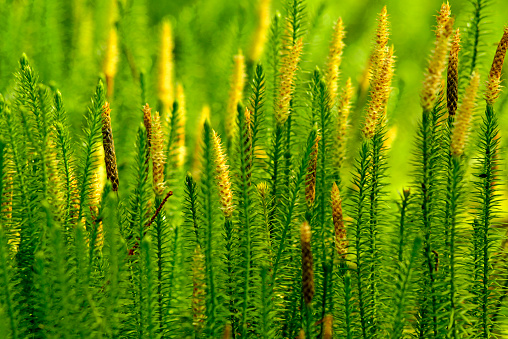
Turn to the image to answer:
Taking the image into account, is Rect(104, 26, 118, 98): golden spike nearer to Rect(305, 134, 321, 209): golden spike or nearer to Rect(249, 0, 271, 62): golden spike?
Rect(249, 0, 271, 62): golden spike

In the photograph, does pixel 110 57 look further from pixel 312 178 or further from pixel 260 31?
pixel 312 178

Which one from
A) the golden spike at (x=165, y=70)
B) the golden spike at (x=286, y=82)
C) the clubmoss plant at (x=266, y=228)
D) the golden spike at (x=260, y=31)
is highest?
the golden spike at (x=260, y=31)

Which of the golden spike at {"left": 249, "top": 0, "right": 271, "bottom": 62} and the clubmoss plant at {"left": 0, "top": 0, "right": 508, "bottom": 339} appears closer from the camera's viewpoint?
the clubmoss plant at {"left": 0, "top": 0, "right": 508, "bottom": 339}

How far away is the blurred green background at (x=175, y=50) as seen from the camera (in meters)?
0.80

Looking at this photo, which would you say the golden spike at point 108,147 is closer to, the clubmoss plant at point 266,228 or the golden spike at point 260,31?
the clubmoss plant at point 266,228

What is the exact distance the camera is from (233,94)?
614 millimetres

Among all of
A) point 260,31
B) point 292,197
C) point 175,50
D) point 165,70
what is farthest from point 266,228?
point 175,50

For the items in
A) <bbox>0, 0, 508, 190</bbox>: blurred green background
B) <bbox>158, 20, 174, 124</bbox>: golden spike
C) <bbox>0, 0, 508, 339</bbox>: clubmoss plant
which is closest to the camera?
<bbox>0, 0, 508, 339</bbox>: clubmoss plant

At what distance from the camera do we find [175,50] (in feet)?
3.27

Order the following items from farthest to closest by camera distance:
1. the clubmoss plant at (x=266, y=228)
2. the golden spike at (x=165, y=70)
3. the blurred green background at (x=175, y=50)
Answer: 1. the blurred green background at (x=175, y=50)
2. the golden spike at (x=165, y=70)
3. the clubmoss plant at (x=266, y=228)

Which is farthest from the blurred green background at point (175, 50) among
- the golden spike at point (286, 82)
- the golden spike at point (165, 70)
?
the golden spike at point (286, 82)

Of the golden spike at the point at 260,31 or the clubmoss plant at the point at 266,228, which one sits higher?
the golden spike at the point at 260,31

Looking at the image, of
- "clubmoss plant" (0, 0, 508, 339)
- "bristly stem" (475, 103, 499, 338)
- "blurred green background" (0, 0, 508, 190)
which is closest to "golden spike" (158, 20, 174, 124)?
"blurred green background" (0, 0, 508, 190)

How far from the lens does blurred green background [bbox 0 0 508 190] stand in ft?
2.62
